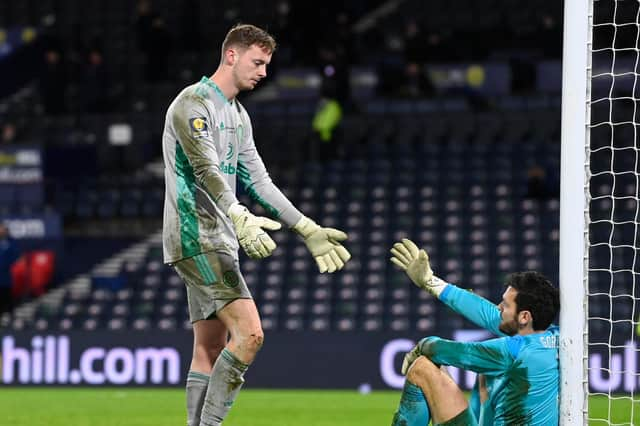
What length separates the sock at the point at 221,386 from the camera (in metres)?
5.39

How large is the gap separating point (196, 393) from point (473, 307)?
1394 millimetres

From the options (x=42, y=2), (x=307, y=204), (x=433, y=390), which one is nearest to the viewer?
(x=433, y=390)

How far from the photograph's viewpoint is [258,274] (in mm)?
16578

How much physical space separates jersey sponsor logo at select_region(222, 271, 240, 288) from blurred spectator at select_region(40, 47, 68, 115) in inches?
579

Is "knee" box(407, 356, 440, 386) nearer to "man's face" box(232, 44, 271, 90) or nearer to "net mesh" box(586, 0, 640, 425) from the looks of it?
"man's face" box(232, 44, 271, 90)

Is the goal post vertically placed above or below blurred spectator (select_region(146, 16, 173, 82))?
below

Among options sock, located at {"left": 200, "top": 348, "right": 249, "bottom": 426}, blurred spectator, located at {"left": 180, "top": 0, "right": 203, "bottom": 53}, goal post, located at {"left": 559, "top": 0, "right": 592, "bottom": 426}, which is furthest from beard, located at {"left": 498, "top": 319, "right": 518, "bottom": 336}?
blurred spectator, located at {"left": 180, "top": 0, "right": 203, "bottom": 53}

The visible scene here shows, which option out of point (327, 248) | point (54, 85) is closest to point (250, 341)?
point (327, 248)

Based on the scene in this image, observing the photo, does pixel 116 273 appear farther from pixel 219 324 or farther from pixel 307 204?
pixel 219 324

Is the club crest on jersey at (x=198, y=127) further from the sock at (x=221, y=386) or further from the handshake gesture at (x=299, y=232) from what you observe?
the sock at (x=221, y=386)

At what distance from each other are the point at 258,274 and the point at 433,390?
1122 centimetres

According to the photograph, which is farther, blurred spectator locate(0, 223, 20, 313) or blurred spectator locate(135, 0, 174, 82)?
blurred spectator locate(135, 0, 174, 82)

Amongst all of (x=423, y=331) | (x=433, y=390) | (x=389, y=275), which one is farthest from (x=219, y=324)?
(x=389, y=275)

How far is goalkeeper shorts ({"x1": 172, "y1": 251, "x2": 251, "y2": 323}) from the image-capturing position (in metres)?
5.48
